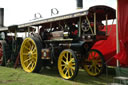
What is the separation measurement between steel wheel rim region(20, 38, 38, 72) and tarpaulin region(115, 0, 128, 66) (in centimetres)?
399

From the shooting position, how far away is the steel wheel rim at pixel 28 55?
Result: 28.5 ft

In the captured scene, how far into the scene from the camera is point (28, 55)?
9.31 meters

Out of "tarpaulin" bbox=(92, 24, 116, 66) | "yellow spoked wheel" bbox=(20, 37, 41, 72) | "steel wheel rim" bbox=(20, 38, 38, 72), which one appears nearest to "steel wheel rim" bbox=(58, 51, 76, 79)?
"yellow spoked wheel" bbox=(20, 37, 41, 72)

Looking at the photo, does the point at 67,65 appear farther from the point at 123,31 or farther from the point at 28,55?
the point at 28,55

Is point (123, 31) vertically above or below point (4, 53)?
above

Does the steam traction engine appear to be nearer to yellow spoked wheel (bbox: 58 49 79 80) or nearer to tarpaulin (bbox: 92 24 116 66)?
yellow spoked wheel (bbox: 58 49 79 80)

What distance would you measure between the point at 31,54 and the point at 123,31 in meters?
4.31

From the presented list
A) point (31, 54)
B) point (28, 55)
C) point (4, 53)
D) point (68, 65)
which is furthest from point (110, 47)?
point (4, 53)

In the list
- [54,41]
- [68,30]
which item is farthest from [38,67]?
[68,30]

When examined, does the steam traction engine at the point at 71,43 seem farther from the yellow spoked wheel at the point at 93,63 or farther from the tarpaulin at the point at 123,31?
the tarpaulin at the point at 123,31

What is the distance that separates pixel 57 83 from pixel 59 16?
2.65 m

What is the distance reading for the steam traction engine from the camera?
683 centimetres

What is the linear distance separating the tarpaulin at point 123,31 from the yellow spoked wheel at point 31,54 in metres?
3.57

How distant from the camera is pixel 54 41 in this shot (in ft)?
26.9
